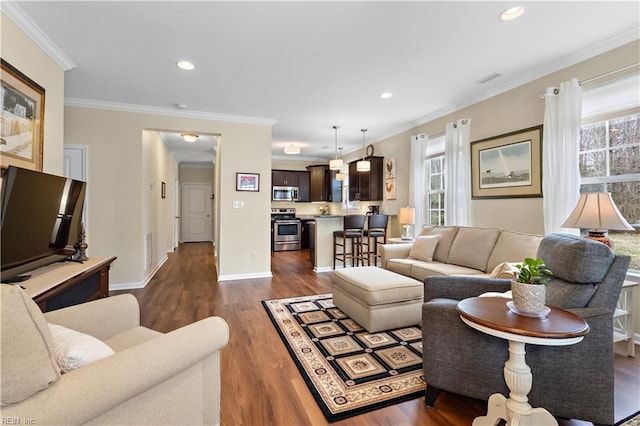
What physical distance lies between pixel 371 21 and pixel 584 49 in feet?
7.03

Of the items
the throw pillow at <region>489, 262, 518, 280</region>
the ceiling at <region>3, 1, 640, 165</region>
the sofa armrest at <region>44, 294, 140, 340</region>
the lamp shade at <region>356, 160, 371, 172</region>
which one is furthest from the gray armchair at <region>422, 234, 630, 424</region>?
the lamp shade at <region>356, 160, 371, 172</region>

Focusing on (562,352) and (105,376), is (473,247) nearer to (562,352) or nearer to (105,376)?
(562,352)

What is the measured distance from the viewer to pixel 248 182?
15.8ft

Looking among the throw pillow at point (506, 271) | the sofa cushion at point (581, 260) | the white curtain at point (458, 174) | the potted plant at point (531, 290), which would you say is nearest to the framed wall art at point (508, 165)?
the white curtain at point (458, 174)

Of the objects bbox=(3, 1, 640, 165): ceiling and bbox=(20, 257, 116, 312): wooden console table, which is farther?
bbox=(3, 1, 640, 165): ceiling

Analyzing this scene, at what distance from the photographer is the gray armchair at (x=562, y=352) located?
4.63ft

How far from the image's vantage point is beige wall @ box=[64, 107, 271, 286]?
13.2ft

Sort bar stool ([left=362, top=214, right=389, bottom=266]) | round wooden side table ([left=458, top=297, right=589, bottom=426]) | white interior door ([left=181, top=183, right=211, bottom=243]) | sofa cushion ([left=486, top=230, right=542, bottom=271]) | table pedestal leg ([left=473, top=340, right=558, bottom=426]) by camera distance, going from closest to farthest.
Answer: round wooden side table ([left=458, top=297, right=589, bottom=426])
table pedestal leg ([left=473, top=340, right=558, bottom=426])
sofa cushion ([left=486, top=230, right=542, bottom=271])
bar stool ([left=362, top=214, right=389, bottom=266])
white interior door ([left=181, top=183, right=211, bottom=243])

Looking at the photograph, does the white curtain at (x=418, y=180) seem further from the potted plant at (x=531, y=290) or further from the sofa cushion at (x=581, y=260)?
the potted plant at (x=531, y=290)

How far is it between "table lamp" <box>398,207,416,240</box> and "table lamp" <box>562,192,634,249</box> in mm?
2413

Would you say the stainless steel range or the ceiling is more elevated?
the ceiling

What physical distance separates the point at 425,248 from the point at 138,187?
4.15 meters

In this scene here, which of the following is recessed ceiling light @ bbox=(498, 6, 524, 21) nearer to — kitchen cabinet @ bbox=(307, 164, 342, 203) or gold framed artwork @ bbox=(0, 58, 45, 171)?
gold framed artwork @ bbox=(0, 58, 45, 171)

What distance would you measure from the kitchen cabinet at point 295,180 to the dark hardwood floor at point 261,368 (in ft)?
13.7
